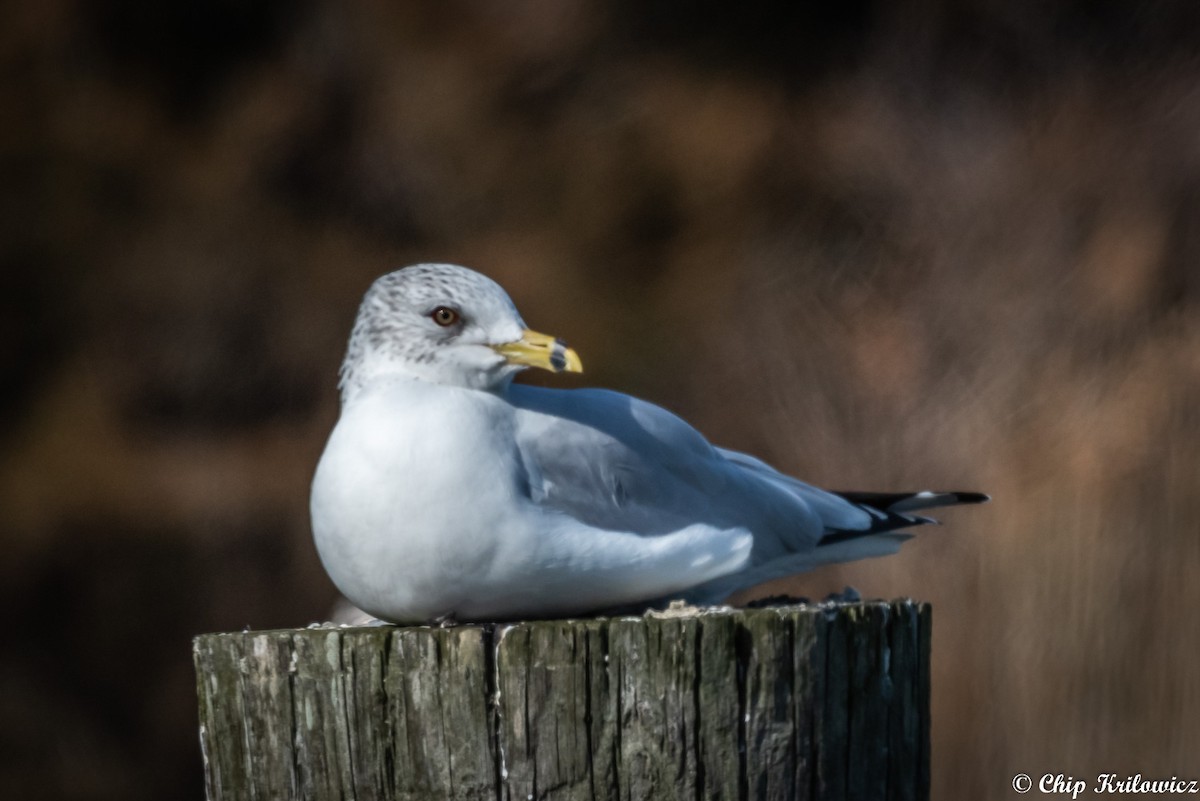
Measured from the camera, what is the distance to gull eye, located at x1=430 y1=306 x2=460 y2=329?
196 cm

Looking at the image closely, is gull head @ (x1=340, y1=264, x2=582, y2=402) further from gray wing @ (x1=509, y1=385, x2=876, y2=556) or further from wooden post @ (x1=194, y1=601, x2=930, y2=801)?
wooden post @ (x1=194, y1=601, x2=930, y2=801)

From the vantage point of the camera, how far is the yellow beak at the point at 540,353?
188 centimetres

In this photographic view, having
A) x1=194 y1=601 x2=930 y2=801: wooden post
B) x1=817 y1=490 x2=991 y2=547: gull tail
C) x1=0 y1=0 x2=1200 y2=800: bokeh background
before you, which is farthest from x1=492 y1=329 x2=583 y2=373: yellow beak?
x1=0 y1=0 x2=1200 y2=800: bokeh background

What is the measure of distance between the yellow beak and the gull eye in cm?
7

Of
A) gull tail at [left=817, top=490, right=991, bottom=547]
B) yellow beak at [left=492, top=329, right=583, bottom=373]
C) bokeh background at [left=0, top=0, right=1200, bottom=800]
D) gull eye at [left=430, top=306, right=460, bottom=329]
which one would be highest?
bokeh background at [left=0, top=0, right=1200, bottom=800]

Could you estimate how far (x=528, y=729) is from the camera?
65.1 inches

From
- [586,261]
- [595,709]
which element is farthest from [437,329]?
[586,261]

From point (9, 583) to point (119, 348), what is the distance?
624 mm

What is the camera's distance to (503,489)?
1.82 m

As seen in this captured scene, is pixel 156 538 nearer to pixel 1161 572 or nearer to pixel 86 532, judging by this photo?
pixel 86 532

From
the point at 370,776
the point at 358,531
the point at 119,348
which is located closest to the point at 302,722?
the point at 370,776

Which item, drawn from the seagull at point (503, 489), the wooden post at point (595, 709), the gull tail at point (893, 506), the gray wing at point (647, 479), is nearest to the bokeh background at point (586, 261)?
the gull tail at point (893, 506)

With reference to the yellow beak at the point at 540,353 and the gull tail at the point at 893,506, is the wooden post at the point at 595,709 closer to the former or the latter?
the yellow beak at the point at 540,353

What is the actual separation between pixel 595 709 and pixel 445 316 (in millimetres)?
569
